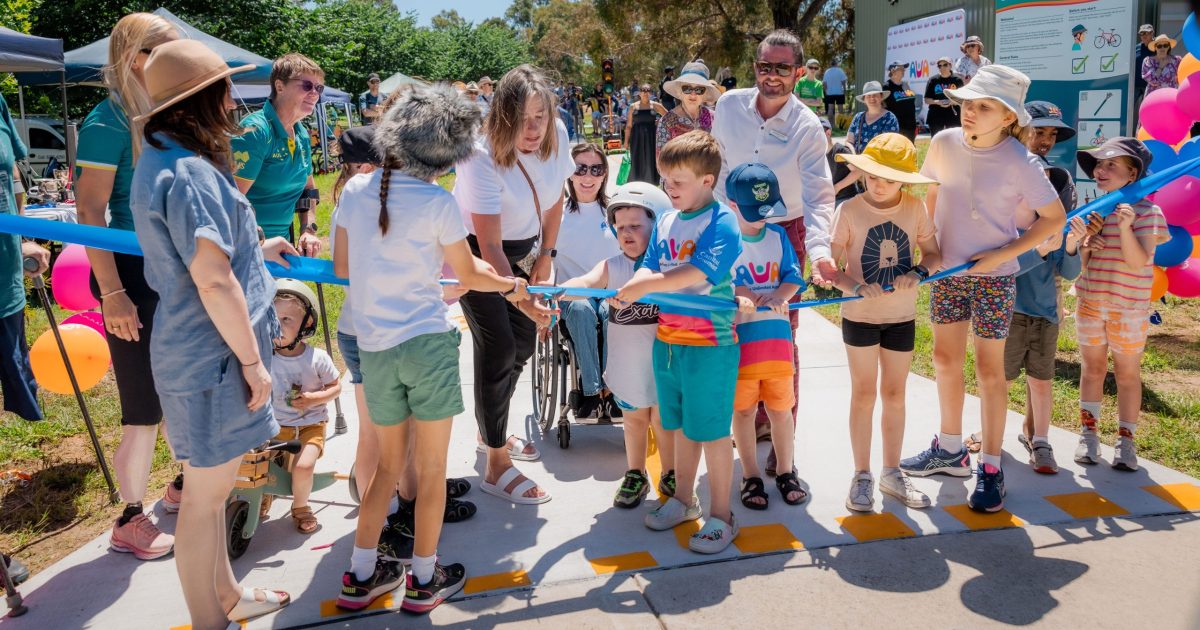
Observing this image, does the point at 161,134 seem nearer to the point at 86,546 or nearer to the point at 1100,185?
the point at 86,546

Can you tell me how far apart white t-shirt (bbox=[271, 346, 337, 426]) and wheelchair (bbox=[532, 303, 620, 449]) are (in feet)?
4.04

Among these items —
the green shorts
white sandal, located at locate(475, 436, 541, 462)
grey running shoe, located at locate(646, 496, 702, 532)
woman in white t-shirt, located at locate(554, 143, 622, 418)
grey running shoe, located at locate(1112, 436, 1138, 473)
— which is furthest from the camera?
woman in white t-shirt, located at locate(554, 143, 622, 418)

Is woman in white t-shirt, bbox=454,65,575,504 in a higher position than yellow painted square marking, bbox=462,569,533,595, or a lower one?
higher

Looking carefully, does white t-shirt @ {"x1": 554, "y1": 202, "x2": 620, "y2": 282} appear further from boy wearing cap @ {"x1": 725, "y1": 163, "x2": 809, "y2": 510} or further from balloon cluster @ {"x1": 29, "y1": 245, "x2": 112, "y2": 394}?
balloon cluster @ {"x1": 29, "y1": 245, "x2": 112, "y2": 394}

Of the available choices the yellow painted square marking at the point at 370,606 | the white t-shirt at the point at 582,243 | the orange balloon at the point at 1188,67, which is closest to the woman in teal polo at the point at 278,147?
the white t-shirt at the point at 582,243

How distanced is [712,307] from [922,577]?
1.34 m

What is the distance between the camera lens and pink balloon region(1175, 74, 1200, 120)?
5.38m

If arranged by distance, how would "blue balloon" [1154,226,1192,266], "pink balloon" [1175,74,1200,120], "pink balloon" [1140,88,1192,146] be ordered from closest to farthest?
"blue balloon" [1154,226,1192,266] → "pink balloon" [1175,74,1200,120] → "pink balloon" [1140,88,1192,146]

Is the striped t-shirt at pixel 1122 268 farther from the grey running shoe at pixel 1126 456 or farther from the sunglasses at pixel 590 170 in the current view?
the sunglasses at pixel 590 170

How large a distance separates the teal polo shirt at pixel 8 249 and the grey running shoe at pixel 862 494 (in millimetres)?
3968

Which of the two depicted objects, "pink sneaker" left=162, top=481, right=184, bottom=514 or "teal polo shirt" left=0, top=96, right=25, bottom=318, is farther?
"pink sneaker" left=162, top=481, right=184, bottom=514

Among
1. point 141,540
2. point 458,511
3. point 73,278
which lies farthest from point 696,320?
point 73,278

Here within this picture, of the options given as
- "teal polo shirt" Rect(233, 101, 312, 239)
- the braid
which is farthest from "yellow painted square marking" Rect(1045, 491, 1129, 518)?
"teal polo shirt" Rect(233, 101, 312, 239)

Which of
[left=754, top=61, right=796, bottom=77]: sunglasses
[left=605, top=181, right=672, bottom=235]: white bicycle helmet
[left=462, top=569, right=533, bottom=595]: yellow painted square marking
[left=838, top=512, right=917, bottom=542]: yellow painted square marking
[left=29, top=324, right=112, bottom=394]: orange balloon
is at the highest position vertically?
[left=754, top=61, right=796, bottom=77]: sunglasses
